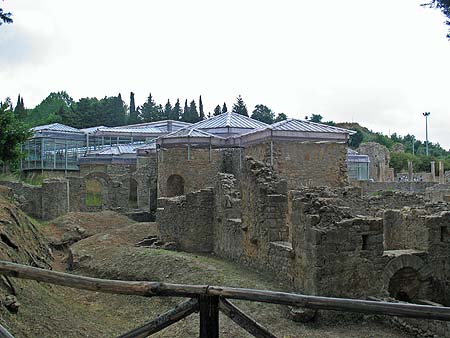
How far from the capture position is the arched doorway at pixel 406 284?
11.9m

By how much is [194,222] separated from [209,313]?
14.1 m

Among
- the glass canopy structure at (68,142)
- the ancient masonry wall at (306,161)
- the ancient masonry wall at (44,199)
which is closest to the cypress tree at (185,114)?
the glass canopy structure at (68,142)

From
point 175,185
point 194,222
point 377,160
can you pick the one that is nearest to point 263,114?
point 377,160

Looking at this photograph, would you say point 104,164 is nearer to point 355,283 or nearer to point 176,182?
point 176,182

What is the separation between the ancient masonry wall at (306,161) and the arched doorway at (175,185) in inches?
175

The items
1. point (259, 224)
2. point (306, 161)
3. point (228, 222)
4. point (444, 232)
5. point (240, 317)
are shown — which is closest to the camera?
point (240, 317)

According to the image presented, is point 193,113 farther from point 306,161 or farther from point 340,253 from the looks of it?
point 340,253

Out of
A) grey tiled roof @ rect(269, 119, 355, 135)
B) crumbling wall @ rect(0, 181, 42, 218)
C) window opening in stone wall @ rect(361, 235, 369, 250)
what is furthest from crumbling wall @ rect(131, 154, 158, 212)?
window opening in stone wall @ rect(361, 235, 369, 250)

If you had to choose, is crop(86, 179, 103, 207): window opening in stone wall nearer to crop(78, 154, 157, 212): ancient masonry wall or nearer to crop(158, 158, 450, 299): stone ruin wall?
crop(78, 154, 157, 212): ancient masonry wall

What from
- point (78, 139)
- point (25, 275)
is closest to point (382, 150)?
point (78, 139)

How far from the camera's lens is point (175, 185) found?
87.7 ft

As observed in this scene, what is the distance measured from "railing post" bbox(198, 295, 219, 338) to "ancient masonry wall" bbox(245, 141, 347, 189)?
61.7 feet

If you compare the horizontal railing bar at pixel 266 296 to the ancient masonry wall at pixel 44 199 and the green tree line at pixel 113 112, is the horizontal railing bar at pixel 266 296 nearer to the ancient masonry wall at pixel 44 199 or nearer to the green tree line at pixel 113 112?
the ancient masonry wall at pixel 44 199

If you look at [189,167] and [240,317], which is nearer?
[240,317]
